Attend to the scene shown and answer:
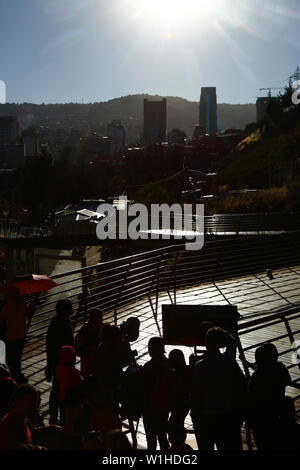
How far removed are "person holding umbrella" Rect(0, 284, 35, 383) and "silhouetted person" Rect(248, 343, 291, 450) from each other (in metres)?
3.13

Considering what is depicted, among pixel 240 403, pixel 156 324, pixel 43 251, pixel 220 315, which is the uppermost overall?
pixel 220 315

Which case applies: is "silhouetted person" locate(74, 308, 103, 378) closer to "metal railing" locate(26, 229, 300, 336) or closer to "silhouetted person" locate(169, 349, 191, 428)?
"silhouetted person" locate(169, 349, 191, 428)

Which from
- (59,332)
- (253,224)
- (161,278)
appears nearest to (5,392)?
(59,332)

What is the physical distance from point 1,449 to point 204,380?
1.68 metres

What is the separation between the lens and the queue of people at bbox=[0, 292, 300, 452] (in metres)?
4.36

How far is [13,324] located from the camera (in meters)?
6.66

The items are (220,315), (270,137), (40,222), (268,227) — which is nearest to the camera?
(220,315)

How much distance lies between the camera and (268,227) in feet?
70.3

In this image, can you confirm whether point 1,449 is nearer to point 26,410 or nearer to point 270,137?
point 26,410

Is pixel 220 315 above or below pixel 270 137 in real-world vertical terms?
below

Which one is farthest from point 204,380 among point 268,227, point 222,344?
point 268,227

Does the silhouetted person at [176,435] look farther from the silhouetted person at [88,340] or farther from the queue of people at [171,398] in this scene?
the silhouetted person at [88,340]

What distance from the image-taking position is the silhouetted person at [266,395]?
14.7 feet

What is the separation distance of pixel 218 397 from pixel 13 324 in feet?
9.76
